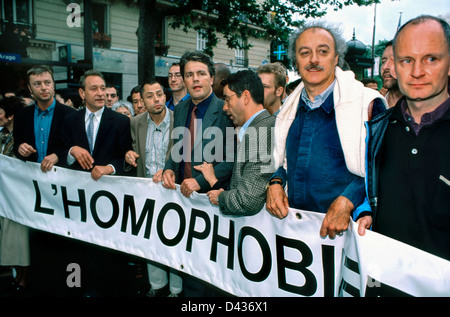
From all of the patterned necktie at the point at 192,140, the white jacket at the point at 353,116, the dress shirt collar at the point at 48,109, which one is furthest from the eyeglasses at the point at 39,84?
the white jacket at the point at 353,116

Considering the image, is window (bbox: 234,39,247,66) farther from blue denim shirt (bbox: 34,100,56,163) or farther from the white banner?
the white banner

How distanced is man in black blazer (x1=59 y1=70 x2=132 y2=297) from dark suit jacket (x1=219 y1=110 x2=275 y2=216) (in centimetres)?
160

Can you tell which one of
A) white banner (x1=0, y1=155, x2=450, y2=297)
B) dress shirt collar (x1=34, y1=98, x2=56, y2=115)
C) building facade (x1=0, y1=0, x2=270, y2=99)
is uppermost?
building facade (x1=0, y1=0, x2=270, y2=99)

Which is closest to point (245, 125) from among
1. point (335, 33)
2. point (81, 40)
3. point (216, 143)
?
point (216, 143)

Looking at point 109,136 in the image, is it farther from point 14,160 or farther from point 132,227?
point 14,160

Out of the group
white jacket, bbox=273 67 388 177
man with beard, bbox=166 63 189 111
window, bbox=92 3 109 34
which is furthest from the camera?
window, bbox=92 3 109 34

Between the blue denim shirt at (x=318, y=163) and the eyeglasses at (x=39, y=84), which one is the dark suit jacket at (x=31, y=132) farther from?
the blue denim shirt at (x=318, y=163)

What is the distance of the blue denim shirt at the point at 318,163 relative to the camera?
6.82 feet

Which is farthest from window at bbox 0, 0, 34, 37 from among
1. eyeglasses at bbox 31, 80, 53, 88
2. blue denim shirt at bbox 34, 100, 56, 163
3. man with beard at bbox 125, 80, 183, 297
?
man with beard at bbox 125, 80, 183, 297

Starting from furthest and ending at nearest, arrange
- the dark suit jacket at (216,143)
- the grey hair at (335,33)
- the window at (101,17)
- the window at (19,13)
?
1. the window at (101,17)
2. the window at (19,13)
3. the dark suit jacket at (216,143)
4. the grey hair at (335,33)

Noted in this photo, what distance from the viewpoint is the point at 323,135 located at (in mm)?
2113

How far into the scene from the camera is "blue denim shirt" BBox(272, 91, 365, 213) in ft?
6.82

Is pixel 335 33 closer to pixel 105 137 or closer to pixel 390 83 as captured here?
pixel 390 83
